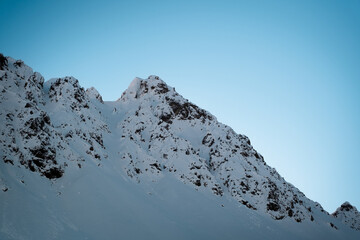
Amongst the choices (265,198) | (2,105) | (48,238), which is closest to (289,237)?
(265,198)

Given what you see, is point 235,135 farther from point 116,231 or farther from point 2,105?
point 2,105

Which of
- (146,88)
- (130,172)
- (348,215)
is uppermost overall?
(348,215)

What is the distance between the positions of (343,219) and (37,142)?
91907 mm

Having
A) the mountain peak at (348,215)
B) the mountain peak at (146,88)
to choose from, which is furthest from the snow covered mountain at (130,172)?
the mountain peak at (348,215)

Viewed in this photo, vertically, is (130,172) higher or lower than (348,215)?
lower

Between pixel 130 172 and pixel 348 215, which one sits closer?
pixel 130 172

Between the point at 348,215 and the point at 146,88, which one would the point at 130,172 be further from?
the point at 348,215

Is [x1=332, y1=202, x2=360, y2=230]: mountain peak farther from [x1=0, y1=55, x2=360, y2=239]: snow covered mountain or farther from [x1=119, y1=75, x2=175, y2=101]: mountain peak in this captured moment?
[x1=119, y1=75, x2=175, y2=101]: mountain peak

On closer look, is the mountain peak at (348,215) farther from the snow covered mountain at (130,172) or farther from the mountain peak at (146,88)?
the mountain peak at (146,88)

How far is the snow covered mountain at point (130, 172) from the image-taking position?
25.6 meters

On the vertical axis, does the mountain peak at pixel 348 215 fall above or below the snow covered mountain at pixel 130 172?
above

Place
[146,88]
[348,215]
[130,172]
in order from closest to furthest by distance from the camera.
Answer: [130,172]
[146,88]
[348,215]

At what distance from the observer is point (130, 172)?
43156 mm

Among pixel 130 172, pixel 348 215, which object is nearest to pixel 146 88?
pixel 130 172
